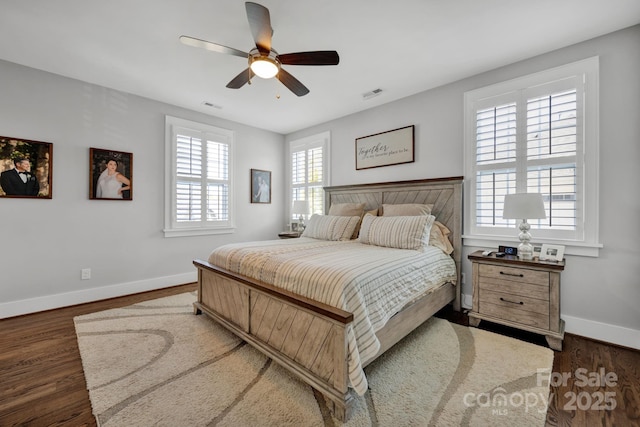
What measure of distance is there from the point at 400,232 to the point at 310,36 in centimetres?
208

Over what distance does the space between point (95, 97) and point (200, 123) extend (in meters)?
1.30

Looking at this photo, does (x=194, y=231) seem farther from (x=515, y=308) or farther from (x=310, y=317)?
(x=515, y=308)

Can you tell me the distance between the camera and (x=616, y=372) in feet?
6.46

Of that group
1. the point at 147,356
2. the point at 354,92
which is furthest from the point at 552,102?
the point at 147,356

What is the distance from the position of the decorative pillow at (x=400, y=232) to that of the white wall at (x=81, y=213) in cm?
288

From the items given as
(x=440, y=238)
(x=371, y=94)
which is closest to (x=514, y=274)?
(x=440, y=238)

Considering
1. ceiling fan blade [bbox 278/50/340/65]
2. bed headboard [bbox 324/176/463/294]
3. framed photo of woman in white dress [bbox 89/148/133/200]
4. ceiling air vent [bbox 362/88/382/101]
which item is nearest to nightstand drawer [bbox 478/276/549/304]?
bed headboard [bbox 324/176/463/294]

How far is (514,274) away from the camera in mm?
2471

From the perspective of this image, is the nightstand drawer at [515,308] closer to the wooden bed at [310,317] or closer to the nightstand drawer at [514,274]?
the nightstand drawer at [514,274]

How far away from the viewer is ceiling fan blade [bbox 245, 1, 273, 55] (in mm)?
1675

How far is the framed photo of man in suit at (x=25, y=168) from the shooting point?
2879 millimetres

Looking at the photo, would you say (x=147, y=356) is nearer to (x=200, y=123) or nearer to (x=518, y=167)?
(x=200, y=123)

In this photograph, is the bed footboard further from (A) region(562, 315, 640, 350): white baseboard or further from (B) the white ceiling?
(A) region(562, 315, 640, 350): white baseboard

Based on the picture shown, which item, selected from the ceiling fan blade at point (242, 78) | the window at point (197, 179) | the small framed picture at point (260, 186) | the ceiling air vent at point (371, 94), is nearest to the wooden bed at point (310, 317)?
the ceiling air vent at point (371, 94)
